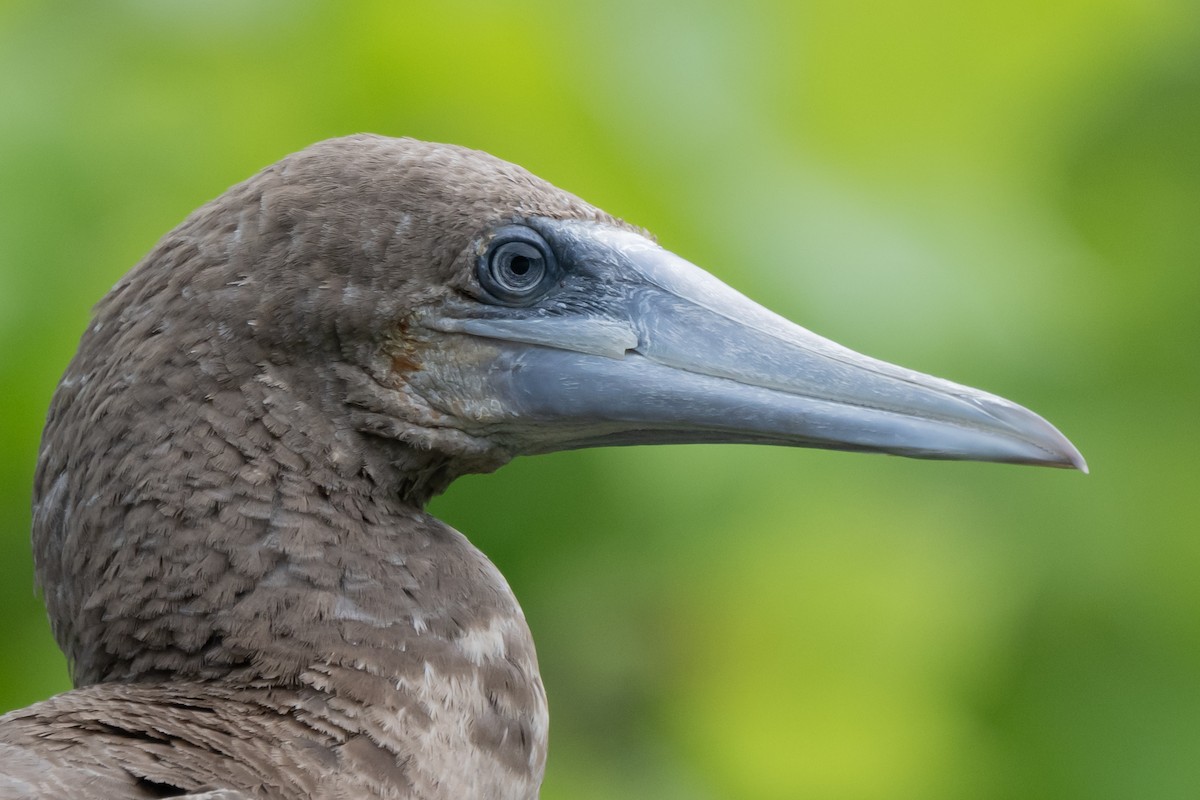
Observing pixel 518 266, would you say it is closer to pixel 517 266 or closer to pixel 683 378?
pixel 517 266

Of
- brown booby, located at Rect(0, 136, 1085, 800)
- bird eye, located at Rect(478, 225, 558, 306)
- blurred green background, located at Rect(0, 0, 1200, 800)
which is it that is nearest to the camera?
brown booby, located at Rect(0, 136, 1085, 800)

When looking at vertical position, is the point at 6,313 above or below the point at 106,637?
above

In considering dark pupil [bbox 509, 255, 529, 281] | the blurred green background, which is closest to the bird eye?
dark pupil [bbox 509, 255, 529, 281]

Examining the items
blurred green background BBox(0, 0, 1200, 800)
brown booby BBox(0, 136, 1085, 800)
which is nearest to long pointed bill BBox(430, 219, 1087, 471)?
brown booby BBox(0, 136, 1085, 800)

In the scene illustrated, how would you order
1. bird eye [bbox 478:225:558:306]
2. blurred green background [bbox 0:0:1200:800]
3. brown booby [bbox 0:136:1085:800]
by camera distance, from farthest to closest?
blurred green background [bbox 0:0:1200:800] < bird eye [bbox 478:225:558:306] < brown booby [bbox 0:136:1085:800]

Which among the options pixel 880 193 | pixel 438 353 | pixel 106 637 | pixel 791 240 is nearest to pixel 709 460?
pixel 791 240

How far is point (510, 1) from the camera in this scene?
3.46m

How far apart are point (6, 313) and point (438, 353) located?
5.52 feet

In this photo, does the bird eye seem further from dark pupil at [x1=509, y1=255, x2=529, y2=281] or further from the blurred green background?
the blurred green background

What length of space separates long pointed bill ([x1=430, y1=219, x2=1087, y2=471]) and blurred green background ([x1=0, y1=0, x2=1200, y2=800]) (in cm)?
128

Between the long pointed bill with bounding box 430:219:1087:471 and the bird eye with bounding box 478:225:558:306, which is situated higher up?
the bird eye with bounding box 478:225:558:306

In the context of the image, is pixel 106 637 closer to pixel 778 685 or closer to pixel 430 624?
pixel 430 624

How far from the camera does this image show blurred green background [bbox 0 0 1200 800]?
325 centimetres

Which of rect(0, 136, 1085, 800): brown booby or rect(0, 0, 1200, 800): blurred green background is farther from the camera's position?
rect(0, 0, 1200, 800): blurred green background
